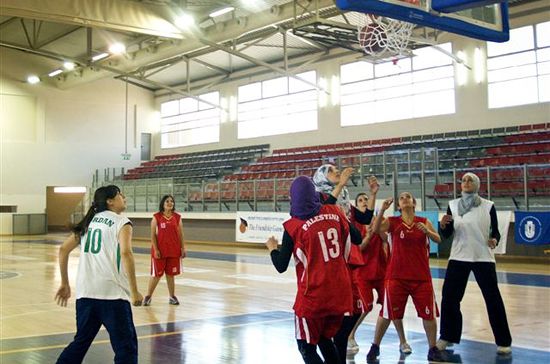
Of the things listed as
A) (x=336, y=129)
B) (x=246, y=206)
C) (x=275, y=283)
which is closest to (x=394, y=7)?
(x=275, y=283)

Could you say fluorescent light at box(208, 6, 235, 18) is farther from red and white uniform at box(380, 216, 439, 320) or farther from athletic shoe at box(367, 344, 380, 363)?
athletic shoe at box(367, 344, 380, 363)

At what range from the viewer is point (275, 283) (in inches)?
523

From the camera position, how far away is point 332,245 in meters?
4.22

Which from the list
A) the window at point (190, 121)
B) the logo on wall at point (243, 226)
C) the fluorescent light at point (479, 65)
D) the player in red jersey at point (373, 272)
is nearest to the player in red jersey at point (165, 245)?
the player in red jersey at point (373, 272)

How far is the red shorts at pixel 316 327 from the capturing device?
417 centimetres

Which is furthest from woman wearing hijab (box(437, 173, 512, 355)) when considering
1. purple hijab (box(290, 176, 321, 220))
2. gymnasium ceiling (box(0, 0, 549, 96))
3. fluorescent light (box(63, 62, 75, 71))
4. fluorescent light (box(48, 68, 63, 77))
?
fluorescent light (box(48, 68, 63, 77))

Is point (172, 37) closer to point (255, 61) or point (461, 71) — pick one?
point (255, 61)

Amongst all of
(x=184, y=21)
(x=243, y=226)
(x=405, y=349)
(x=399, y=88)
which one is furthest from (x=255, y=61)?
(x=405, y=349)

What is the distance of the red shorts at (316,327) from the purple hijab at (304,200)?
0.68 meters

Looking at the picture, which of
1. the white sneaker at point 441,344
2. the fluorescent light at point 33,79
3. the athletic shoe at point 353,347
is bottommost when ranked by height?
the athletic shoe at point 353,347

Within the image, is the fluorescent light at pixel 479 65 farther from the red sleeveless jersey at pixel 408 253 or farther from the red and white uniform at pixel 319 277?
the red and white uniform at pixel 319 277

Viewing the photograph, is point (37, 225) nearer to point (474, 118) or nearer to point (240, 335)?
point (474, 118)

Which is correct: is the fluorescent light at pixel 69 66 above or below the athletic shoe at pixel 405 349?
above

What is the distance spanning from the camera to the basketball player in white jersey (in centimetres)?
474
